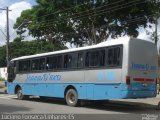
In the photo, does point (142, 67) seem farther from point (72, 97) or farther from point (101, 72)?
point (72, 97)

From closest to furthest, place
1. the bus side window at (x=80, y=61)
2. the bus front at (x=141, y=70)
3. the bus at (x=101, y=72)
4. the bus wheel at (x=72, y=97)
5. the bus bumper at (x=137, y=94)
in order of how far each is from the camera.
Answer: the bus bumper at (x=137, y=94) → the bus front at (x=141, y=70) → the bus at (x=101, y=72) → the bus side window at (x=80, y=61) → the bus wheel at (x=72, y=97)

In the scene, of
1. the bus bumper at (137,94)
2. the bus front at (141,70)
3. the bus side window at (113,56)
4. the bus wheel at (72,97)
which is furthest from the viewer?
the bus wheel at (72,97)

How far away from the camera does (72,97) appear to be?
20.9m

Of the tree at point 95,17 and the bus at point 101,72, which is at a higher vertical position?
the tree at point 95,17

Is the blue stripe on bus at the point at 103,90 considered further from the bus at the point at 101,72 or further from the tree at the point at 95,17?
the tree at the point at 95,17

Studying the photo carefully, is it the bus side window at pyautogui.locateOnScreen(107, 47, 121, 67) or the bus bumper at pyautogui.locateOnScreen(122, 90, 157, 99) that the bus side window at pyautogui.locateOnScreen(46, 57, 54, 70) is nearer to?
the bus side window at pyautogui.locateOnScreen(107, 47, 121, 67)

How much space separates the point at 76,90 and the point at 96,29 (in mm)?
16919

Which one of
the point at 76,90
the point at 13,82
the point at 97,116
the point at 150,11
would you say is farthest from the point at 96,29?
the point at 97,116

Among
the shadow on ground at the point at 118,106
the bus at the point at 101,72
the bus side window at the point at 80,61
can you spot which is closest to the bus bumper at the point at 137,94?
the bus at the point at 101,72

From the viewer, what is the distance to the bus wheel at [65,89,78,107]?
20500 mm

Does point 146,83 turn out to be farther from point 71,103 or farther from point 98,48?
point 71,103

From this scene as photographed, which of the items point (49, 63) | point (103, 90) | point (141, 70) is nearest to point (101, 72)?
point (103, 90)

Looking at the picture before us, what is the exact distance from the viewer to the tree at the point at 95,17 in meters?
35.5

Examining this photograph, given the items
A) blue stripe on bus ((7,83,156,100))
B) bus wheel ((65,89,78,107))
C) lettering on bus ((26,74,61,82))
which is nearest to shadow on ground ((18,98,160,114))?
bus wheel ((65,89,78,107))
